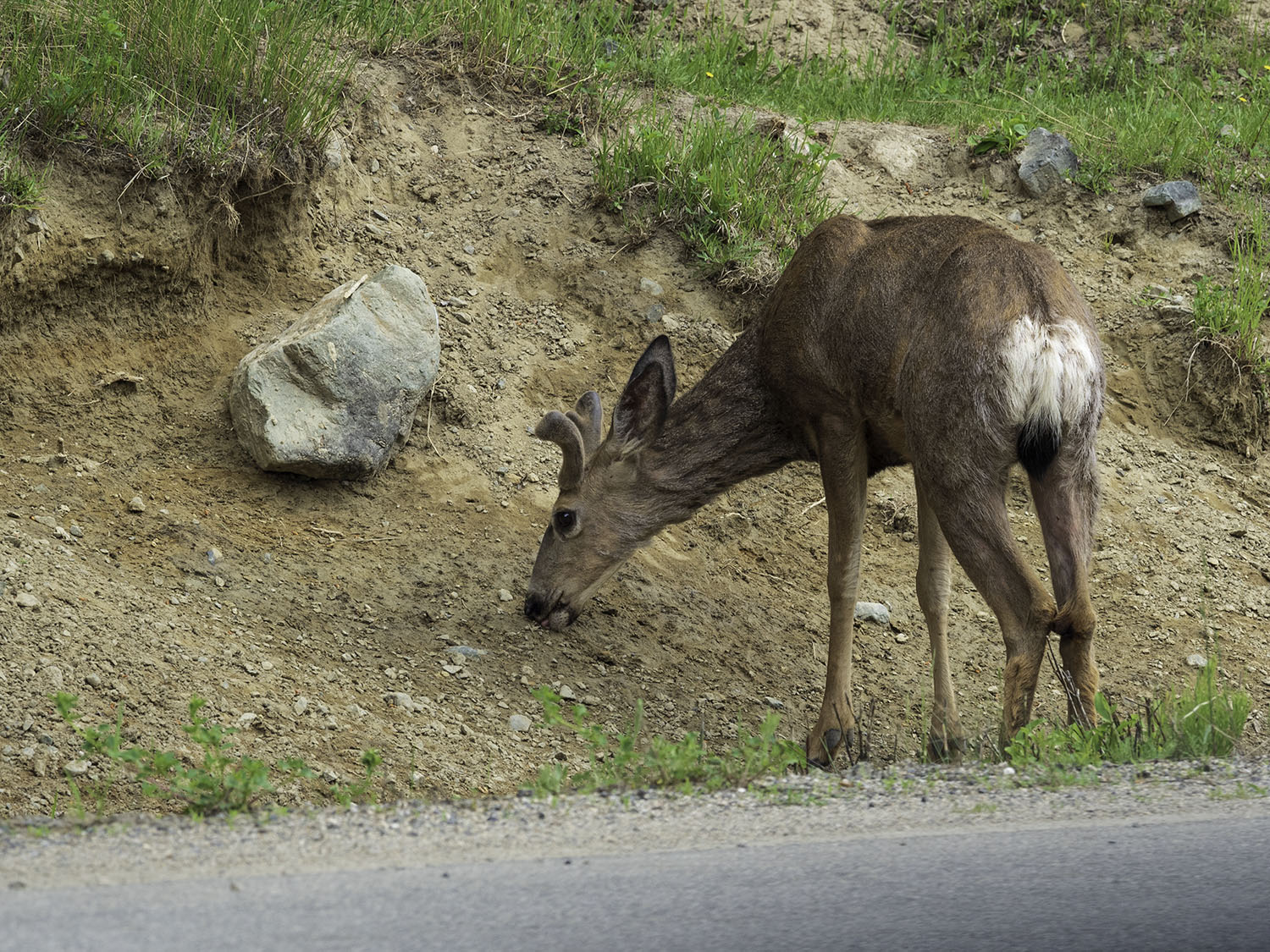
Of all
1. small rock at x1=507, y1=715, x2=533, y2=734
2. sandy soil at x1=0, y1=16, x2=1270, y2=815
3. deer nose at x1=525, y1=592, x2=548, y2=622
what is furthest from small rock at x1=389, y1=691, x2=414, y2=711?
deer nose at x1=525, y1=592, x2=548, y2=622

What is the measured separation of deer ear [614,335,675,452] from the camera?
22.6ft

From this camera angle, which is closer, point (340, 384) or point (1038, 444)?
point (1038, 444)

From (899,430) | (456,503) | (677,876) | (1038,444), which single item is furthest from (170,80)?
(677,876)

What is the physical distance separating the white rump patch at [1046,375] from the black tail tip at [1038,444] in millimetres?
21

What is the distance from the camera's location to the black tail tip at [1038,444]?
5.16 meters

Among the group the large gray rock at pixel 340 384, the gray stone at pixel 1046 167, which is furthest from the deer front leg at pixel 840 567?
the gray stone at pixel 1046 167

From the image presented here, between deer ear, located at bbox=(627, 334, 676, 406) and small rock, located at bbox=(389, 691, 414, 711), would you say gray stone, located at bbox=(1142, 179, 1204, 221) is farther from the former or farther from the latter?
small rock, located at bbox=(389, 691, 414, 711)

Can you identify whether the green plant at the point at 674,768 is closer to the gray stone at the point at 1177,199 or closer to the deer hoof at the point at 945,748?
the deer hoof at the point at 945,748

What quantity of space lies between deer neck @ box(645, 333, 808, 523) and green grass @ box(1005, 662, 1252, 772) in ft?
8.67

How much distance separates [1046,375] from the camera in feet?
17.0

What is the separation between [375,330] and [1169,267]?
5.93 m

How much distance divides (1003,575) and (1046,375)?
2.71 feet

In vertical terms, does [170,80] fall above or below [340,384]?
above

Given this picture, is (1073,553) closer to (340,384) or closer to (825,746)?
(825,746)
